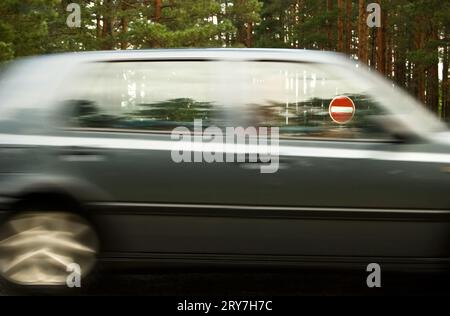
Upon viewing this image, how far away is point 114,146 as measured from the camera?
4.40 metres

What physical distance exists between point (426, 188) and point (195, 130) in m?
1.55

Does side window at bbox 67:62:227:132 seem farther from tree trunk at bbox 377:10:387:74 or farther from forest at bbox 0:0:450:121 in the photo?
tree trunk at bbox 377:10:387:74

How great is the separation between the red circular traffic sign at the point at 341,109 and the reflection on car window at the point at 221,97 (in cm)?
3

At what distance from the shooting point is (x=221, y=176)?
434 cm

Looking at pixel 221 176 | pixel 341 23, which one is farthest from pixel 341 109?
pixel 341 23

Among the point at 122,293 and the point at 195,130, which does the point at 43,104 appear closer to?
the point at 195,130

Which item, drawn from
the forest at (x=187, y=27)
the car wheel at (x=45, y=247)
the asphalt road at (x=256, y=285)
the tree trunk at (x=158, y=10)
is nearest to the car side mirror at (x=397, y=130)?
the asphalt road at (x=256, y=285)

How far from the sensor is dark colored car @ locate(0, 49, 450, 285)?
4.30 m

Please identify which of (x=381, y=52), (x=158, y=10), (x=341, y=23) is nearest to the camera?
(x=158, y=10)

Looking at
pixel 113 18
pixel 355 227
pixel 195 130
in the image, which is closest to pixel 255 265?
pixel 355 227

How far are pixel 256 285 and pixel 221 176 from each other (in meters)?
1.14

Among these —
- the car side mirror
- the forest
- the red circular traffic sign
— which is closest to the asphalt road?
the car side mirror

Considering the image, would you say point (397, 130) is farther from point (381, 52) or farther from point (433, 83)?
point (433, 83)

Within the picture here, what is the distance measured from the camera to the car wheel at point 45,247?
4.39 metres
